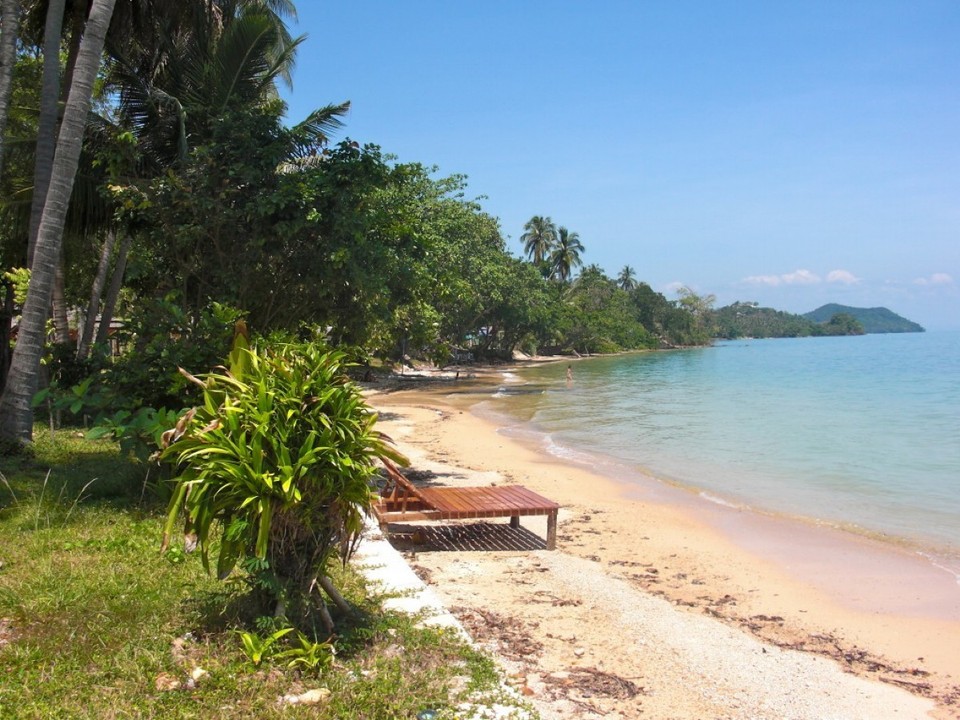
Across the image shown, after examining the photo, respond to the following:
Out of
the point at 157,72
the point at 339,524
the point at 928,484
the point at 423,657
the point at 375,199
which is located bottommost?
the point at 928,484

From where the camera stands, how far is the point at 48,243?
7.91 meters

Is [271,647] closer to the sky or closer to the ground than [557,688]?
closer to the sky

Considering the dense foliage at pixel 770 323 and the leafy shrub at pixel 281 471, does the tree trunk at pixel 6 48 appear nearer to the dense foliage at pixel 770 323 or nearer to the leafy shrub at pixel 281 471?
the leafy shrub at pixel 281 471

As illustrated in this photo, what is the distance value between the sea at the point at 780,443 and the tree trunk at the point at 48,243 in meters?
9.42

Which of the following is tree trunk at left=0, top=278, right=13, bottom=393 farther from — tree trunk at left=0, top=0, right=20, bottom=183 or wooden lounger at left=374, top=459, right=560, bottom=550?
wooden lounger at left=374, top=459, right=560, bottom=550

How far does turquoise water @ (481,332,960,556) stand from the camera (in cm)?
1195

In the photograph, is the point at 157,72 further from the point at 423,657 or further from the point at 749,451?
the point at 749,451

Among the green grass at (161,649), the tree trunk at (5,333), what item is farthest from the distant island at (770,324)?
the green grass at (161,649)

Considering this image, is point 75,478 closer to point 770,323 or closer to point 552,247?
point 552,247

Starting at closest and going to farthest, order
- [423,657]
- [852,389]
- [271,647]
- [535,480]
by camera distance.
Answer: [271,647] < [423,657] < [535,480] < [852,389]

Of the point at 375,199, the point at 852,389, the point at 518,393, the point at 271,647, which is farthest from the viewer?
the point at 852,389

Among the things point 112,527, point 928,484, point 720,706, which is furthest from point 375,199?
point 928,484

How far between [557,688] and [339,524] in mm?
1722

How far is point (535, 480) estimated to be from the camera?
41.4 feet
